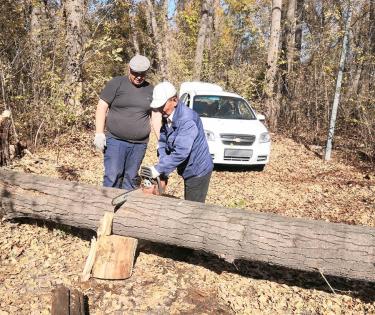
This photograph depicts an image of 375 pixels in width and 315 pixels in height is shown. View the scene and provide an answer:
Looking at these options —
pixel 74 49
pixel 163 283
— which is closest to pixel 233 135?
pixel 74 49

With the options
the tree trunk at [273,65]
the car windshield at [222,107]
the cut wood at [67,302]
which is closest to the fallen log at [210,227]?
the cut wood at [67,302]

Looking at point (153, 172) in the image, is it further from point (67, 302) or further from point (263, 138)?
point (263, 138)

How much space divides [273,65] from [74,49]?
7.36 metres

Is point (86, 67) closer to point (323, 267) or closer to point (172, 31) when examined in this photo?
point (323, 267)

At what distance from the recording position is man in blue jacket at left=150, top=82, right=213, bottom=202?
3.76 metres

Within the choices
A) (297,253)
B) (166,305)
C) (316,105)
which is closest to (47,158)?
(166,305)

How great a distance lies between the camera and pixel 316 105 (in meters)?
12.0

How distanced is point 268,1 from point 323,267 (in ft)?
95.9

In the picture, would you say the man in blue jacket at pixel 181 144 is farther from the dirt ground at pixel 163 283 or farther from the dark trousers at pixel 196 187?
the dirt ground at pixel 163 283

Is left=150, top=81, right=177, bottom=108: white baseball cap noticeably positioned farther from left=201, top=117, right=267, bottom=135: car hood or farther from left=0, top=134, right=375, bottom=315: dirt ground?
left=201, top=117, right=267, bottom=135: car hood

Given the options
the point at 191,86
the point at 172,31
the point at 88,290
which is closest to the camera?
the point at 88,290

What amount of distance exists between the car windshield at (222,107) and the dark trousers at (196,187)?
5152 mm

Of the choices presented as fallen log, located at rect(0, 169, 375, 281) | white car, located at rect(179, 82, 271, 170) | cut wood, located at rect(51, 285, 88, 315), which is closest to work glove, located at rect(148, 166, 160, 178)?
fallen log, located at rect(0, 169, 375, 281)

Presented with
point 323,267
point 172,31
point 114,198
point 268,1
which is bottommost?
point 323,267
